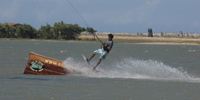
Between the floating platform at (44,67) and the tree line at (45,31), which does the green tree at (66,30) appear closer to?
the tree line at (45,31)

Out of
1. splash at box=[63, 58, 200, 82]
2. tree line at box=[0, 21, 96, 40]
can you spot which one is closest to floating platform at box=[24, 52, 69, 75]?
splash at box=[63, 58, 200, 82]

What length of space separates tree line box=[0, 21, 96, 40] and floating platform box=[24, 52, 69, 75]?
94803 millimetres

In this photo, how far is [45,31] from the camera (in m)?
120

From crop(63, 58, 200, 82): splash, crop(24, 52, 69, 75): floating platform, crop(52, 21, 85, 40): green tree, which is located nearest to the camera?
crop(24, 52, 69, 75): floating platform

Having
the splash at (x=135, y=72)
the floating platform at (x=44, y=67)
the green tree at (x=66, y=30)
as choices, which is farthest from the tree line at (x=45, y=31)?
the floating platform at (x=44, y=67)

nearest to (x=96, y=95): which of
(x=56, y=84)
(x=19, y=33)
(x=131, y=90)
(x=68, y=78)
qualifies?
(x=131, y=90)

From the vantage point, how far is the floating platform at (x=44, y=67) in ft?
64.1

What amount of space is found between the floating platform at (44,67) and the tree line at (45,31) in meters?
94.8

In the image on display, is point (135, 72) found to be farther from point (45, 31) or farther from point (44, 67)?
point (45, 31)

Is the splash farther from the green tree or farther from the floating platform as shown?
the green tree

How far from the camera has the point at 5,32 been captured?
392 feet

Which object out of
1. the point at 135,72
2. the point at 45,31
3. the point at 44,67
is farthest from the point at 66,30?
the point at 44,67

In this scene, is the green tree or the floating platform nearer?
the floating platform

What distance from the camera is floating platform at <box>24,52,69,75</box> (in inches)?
770
